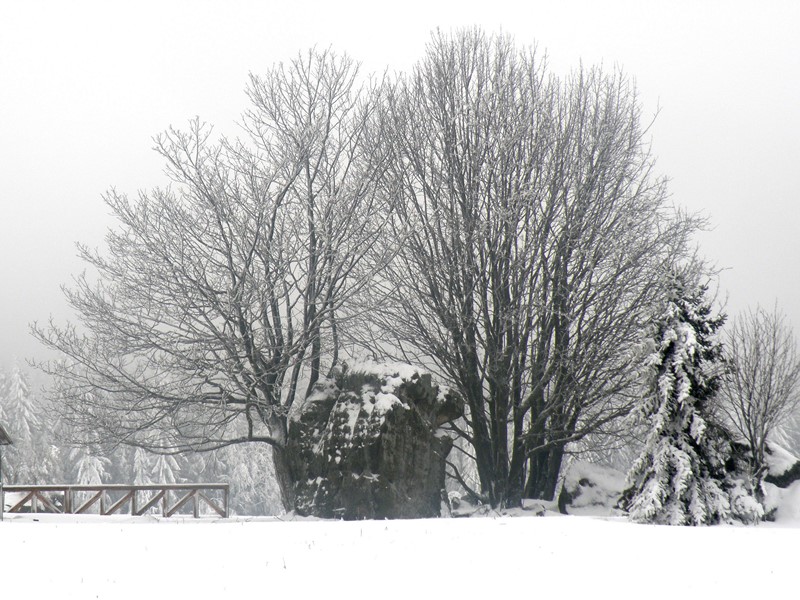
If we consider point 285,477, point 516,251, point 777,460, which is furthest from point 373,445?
point 777,460

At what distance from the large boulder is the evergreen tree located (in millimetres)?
4163

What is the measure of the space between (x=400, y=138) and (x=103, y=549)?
12.0 metres

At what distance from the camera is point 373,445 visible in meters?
15.0

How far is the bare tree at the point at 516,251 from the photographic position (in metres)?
16.5

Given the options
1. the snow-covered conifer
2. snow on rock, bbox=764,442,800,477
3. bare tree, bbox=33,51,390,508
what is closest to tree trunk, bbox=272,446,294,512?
bare tree, bbox=33,51,390,508

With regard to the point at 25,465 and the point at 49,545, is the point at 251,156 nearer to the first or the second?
the point at 49,545

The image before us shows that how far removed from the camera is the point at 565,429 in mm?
16562

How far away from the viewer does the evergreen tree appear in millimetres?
13414

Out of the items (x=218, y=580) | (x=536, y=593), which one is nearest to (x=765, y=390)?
(x=536, y=593)

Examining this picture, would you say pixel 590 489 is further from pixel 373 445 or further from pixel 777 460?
pixel 373 445

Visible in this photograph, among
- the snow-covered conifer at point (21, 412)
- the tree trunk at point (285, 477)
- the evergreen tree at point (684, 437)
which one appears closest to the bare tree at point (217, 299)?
the tree trunk at point (285, 477)

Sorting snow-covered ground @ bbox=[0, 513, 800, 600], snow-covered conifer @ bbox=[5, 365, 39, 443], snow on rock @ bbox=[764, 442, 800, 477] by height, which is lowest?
snow-covered ground @ bbox=[0, 513, 800, 600]

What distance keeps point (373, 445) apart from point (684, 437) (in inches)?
241

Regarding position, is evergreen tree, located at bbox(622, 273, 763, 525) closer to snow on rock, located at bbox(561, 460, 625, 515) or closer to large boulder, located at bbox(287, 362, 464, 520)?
snow on rock, located at bbox(561, 460, 625, 515)
